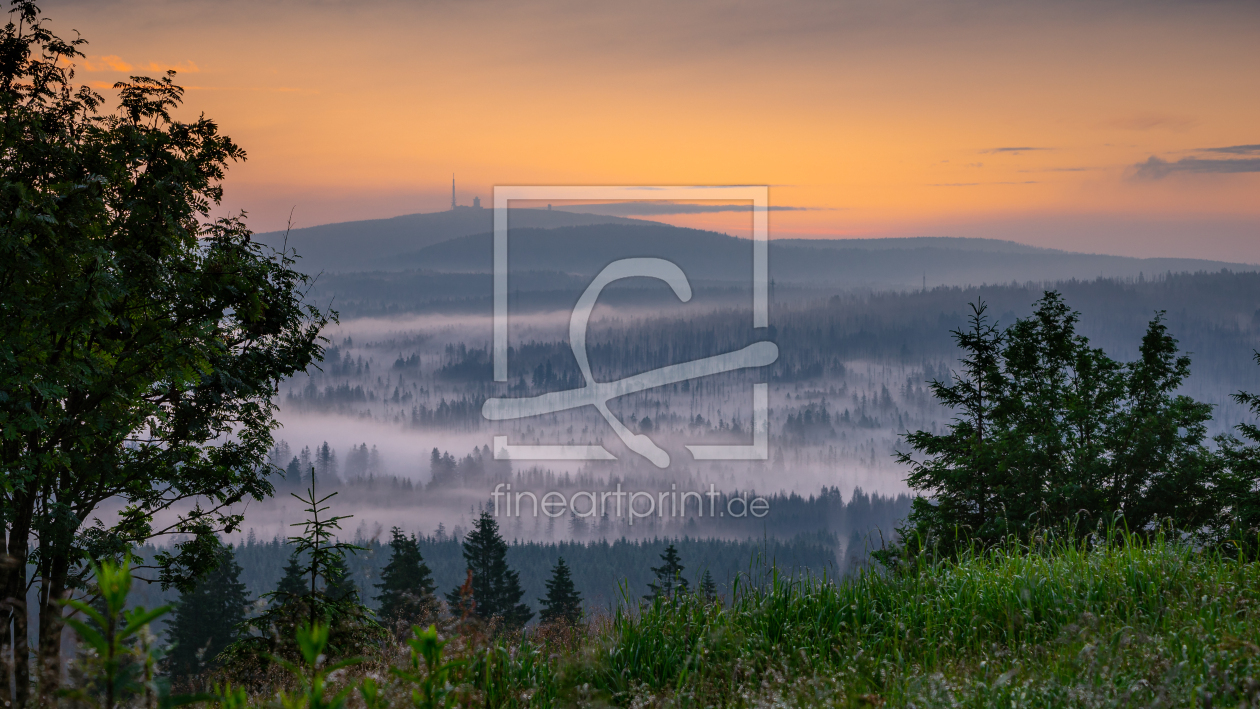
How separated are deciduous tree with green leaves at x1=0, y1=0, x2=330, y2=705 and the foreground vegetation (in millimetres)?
11167

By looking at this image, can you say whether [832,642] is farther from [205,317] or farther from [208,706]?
[205,317]

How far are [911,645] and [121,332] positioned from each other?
1864cm

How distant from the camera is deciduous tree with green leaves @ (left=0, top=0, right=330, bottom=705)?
44.2 ft

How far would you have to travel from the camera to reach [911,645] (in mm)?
5000

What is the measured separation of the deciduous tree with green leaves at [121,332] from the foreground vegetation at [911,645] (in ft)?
36.6

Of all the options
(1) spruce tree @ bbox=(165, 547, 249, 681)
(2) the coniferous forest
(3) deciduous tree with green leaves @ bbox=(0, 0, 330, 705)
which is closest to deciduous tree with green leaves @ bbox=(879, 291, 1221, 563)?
(2) the coniferous forest

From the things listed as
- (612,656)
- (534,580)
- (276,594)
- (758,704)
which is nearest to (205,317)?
(276,594)

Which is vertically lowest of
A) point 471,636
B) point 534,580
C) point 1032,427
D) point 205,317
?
point 534,580

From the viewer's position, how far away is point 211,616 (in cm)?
4841

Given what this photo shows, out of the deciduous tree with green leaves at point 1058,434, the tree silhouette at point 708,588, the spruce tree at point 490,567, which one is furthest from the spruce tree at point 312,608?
the spruce tree at point 490,567

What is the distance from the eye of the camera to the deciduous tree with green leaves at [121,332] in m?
13.5

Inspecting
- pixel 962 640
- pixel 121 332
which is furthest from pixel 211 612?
pixel 962 640

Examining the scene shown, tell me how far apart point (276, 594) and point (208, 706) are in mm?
3618

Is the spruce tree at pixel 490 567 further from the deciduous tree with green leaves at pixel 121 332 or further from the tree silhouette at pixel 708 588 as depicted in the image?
the tree silhouette at pixel 708 588
